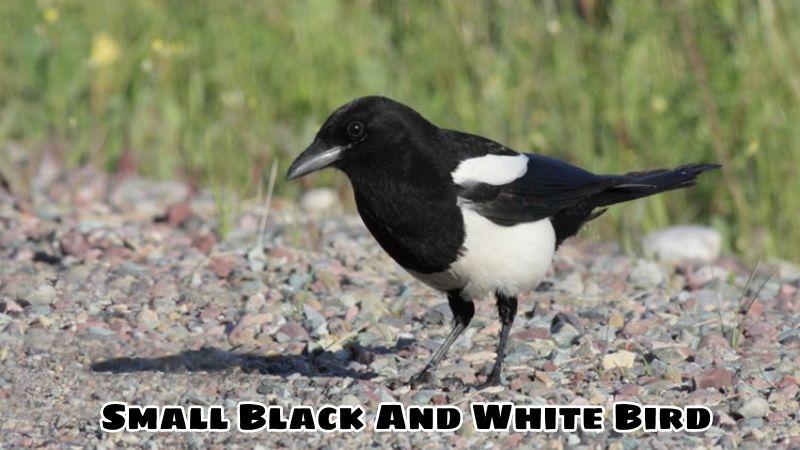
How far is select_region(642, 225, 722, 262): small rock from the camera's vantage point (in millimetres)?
6668

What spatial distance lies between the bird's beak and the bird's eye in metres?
0.06

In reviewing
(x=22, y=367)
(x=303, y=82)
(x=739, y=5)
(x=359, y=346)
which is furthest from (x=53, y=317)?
(x=739, y=5)

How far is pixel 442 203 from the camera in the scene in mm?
4699

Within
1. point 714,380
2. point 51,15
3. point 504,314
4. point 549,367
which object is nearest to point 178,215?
point 51,15

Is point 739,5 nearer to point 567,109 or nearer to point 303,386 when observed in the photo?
point 567,109

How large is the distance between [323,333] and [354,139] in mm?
888

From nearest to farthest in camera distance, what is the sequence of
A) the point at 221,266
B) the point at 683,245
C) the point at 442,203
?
1. the point at 442,203
2. the point at 221,266
3. the point at 683,245

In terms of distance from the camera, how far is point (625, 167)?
726 cm

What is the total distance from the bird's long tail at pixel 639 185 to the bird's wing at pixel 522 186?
0.11 ft

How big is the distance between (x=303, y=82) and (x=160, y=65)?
789 millimetres

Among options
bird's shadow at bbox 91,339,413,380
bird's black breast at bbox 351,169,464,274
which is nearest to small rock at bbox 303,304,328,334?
bird's shadow at bbox 91,339,413,380

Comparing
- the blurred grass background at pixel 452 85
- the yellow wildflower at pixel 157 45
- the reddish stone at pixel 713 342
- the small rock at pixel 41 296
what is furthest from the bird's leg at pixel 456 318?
the yellow wildflower at pixel 157 45

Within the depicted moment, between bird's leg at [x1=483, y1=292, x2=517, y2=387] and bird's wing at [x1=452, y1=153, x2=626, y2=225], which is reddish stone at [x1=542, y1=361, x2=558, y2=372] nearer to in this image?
bird's leg at [x1=483, y1=292, x2=517, y2=387]

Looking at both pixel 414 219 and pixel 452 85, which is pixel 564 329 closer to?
pixel 414 219
